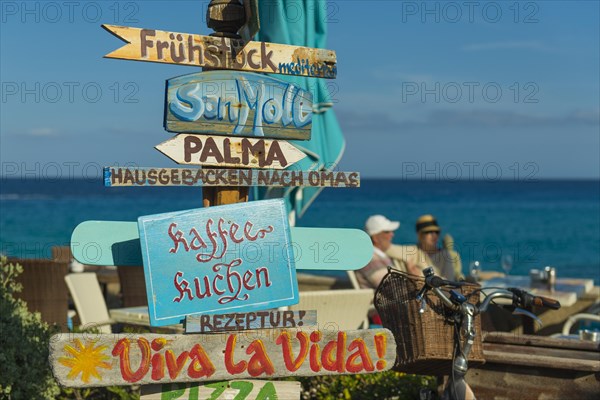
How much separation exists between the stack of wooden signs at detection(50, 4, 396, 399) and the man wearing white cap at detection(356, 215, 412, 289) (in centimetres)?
421

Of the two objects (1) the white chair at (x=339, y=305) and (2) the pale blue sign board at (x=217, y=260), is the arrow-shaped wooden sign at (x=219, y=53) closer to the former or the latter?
(2) the pale blue sign board at (x=217, y=260)

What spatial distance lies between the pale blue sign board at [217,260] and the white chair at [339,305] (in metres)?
2.90

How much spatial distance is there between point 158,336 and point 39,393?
6.79 ft

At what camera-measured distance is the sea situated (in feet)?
139

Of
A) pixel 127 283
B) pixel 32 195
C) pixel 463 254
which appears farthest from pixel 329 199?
pixel 127 283

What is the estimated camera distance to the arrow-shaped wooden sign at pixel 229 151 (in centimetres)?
359

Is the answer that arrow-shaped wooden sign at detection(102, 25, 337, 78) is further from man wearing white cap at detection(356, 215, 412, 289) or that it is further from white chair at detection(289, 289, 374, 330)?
man wearing white cap at detection(356, 215, 412, 289)

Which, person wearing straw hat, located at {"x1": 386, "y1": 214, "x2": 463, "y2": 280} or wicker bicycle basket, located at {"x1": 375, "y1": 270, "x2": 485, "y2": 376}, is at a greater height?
person wearing straw hat, located at {"x1": 386, "y1": 214, "x2": 463, "y2": 280}

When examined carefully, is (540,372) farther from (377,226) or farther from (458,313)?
(377,226)

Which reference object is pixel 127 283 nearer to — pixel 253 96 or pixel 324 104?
pixel 324 104

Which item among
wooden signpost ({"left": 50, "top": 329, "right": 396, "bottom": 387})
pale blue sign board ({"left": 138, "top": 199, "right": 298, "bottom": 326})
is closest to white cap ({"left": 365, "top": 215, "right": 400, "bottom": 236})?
wooden signpost ({"left": 50, "top": 329, "right": 396, "bottom": 387})

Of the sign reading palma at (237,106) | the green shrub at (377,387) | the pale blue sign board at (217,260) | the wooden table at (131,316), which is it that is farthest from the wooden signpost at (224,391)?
the wooden table at (131,316)

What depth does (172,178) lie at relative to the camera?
11.4 feet

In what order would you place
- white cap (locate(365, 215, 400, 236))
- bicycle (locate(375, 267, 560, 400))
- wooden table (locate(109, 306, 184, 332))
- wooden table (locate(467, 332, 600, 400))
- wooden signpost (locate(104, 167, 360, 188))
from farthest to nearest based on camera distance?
white cap (locate(365, 215, 400, 236)) < wooden table (locate(109, 306, 184, 332)) < wooden table (locate(467, 332, 600, 400)) < bicycle (locate(375, 267, 560, 400)) < wooden signpost (locate(104, 167, 360, 188))
